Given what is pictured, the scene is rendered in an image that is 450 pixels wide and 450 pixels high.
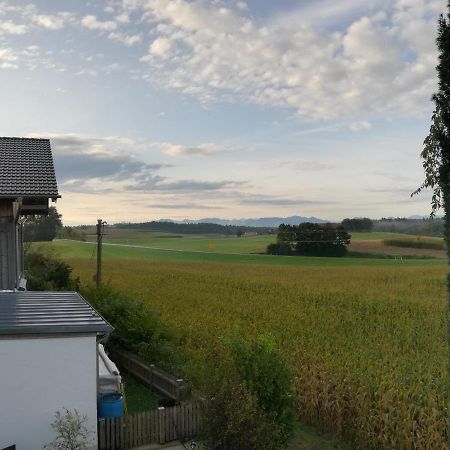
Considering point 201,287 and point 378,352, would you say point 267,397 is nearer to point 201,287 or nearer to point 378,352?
point 378,352

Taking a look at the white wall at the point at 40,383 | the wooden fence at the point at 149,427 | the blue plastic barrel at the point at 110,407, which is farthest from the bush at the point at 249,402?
the white wall at the point at 40,383

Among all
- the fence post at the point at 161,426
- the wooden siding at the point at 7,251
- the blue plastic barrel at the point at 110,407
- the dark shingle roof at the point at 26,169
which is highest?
the dark shingle roof at the point at 26,169

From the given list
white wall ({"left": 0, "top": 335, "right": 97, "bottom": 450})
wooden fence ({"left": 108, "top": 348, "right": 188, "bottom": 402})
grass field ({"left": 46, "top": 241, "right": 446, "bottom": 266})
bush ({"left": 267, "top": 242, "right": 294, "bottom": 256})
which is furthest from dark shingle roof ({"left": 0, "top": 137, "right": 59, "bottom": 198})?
bush ({"left": 267, "top": 242, "right": 294, "bottom": 256})

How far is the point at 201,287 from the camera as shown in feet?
133

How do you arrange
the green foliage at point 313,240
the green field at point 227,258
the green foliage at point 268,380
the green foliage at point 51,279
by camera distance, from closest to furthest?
the green foliage at point 268,380 < the green foliage at point 51,279 < the green field at point 227,258 < the green foliage at point 313,240

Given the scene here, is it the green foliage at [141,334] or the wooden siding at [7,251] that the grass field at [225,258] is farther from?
the wooden siding at [7,251]

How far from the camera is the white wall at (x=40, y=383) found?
33.1ft

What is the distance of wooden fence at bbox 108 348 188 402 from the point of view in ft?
46.3

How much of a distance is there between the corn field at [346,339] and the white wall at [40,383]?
4.75m

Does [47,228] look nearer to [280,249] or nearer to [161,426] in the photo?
[280,249]

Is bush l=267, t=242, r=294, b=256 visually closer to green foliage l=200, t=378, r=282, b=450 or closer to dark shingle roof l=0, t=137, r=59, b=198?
dark shingle roof l=0, t=137, r=59, b=198

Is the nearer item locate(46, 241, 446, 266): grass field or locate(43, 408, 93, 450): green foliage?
locate(43, 408, 93, 450): green foliage

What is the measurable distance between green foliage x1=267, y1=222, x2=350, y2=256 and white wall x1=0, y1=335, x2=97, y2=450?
263ft

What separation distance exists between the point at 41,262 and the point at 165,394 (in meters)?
30.0
